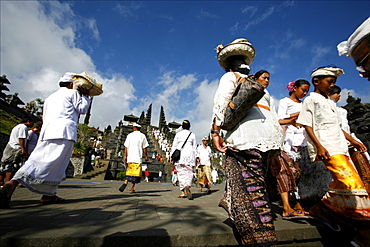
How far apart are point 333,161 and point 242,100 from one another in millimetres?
1453

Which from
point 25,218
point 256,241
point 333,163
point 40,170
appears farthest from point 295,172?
point 40,170

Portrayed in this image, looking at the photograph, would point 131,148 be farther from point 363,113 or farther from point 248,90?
point 363,113

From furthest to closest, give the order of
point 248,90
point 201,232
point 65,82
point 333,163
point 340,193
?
1. point 65,82
2. point 333,163
3. point 340,193
4. point 201,232
5. point 248,90

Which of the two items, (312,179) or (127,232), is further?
(312,179)

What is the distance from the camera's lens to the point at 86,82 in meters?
3.33

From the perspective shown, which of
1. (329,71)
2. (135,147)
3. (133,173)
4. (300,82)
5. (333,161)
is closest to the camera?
(333,161)

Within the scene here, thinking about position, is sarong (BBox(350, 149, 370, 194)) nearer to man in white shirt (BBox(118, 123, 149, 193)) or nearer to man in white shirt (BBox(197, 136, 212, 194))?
man in white shirt (BBox(118, 123, 149, 193))

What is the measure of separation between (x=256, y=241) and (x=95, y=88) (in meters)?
3.34

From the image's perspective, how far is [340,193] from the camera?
6.62 ft

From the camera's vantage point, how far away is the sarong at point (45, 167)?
2600 millimetres

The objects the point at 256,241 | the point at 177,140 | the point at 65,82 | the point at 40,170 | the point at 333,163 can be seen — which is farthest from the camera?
the point at 177,140

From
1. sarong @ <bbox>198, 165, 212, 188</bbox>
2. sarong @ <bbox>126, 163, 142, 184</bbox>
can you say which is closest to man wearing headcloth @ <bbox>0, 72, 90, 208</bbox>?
sarong @ <bbox>126, 163, 142, 184</bbox>

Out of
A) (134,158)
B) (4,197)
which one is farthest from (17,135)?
(4,197)

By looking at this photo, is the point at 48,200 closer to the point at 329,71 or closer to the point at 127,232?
the point at 127,232
